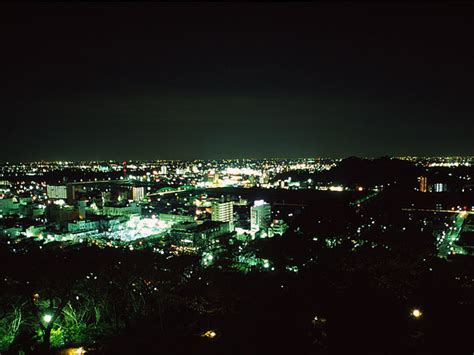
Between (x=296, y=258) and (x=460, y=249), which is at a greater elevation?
(x=296, y=258)

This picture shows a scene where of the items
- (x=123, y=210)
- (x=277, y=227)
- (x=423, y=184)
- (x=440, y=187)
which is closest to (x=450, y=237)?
(x=277, y=227)

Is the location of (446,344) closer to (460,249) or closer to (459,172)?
(460,249)

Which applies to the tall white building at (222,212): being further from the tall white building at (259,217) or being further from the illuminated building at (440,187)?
the illuminated building at (440,187)

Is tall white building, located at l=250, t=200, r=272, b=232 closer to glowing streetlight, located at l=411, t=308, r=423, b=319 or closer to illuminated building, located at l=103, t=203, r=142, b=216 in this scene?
illuminated building, located at l=103, t=203, r=142, b=216

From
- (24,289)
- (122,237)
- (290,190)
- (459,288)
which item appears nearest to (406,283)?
(459,288)

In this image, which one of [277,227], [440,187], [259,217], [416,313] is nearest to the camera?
[416,313]

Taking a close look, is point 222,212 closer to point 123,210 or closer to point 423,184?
point 123,210

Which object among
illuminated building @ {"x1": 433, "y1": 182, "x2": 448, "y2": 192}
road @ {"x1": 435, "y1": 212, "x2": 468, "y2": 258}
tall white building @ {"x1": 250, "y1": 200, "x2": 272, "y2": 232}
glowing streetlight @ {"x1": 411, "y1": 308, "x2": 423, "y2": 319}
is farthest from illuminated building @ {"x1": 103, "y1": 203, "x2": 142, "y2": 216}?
illuminated building @ {"x1": 433, "y1": 182, "x2": 448, "y2": 192}

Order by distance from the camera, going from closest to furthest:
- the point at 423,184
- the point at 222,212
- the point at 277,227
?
the point at 277,227
the point at 222,212
the point at 423,184

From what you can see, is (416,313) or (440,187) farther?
(440,187)

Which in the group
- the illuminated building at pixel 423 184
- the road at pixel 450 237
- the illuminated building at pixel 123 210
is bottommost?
the illuminated building at pixel 123 210

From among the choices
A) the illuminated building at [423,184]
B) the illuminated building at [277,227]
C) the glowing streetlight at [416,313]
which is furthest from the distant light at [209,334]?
the illuminated building at [423,184]
